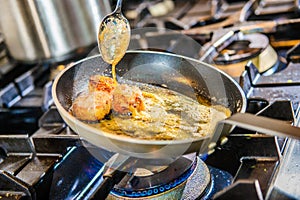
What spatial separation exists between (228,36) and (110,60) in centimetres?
41

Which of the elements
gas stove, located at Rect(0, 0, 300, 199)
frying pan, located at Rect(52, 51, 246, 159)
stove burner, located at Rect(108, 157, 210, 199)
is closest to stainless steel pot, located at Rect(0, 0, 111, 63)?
gas stove, located at Rect(0, 0, 300, 199)

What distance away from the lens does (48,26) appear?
0.97 m

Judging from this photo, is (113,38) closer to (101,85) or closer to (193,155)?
(101,85)

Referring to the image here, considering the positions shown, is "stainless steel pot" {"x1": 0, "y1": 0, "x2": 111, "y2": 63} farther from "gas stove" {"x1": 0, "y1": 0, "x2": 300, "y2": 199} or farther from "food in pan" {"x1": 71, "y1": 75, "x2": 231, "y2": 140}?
"food in pan" {"x1": 71, "y1": 75, "x2": 231, "y2": 140}

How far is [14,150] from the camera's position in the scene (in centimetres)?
76

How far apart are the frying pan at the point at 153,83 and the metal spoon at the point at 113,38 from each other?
69 millimetres

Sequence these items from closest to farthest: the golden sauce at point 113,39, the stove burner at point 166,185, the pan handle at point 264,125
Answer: the pan handle at point 264,125 → the stove burner at point 166,185 → the golden sauce at point 113,39

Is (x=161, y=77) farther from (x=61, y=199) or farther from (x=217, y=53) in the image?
(x=61, y=199)

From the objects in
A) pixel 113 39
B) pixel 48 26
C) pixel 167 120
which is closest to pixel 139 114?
pixel 167 120

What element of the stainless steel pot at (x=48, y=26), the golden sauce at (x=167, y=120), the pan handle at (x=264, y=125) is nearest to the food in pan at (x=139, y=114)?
the golden sauce at (x=167, y=120)

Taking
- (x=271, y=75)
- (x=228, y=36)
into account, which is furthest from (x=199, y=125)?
(x=228, y=36)

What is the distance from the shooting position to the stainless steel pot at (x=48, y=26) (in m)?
0.95

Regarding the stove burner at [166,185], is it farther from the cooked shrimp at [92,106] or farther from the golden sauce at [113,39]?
the golden sauce at [113,39]

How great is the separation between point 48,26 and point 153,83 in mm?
315
